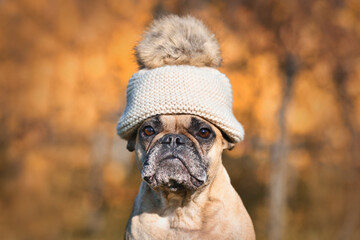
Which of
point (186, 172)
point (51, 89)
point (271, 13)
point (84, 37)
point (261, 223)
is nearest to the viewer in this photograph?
point (186, 172)

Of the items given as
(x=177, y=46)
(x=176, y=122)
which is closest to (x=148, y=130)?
(x=176, y=122)

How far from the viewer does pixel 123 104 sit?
8.19 meters

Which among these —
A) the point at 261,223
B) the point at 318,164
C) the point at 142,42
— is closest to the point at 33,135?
the point at 261,223

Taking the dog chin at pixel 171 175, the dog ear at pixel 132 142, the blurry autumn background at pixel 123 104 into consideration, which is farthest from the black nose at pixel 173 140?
the blurry autumn background at pixel 123 104

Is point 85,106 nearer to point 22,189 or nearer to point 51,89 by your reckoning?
point 51,89

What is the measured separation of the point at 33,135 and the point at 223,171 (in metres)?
6.75

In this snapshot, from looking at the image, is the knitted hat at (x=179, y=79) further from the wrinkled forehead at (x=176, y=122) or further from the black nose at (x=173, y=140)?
the black nose at (x=173, y=140)

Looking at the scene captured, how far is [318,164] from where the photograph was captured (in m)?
7.92

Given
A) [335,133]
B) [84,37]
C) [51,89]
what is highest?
[84,37]

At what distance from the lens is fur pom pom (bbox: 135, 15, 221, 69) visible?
3.12 metres

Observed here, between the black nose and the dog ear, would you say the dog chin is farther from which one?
the dog ear

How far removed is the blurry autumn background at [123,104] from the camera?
675cm

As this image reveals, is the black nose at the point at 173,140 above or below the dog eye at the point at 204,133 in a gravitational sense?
below

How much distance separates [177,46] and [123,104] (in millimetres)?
5166
